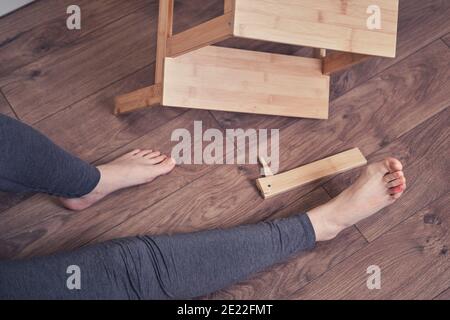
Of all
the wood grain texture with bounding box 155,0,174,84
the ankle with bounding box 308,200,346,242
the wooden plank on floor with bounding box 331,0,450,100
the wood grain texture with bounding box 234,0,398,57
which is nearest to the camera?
the wood grain texture with bounding box 234,0,398,57

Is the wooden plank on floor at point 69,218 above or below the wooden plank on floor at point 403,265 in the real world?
above

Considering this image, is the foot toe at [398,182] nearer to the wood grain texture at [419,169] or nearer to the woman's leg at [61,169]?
the wood grain texture at [419,169]

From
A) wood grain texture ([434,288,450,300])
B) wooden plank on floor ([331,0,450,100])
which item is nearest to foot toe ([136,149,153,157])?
wooden plank on floor ([331,0,450,100])

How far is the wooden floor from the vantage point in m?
1.11

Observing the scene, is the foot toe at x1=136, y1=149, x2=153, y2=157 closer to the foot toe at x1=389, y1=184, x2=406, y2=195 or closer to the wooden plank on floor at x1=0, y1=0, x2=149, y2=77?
the wooden plank on floor at x1=0, y1=0, x2=149, y2=77

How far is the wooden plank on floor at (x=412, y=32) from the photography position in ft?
4.08

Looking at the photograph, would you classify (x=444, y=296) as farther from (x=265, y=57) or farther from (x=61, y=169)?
(x=61, y=169)

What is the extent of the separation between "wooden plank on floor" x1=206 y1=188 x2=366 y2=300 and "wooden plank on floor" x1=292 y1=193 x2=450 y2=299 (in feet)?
0.06

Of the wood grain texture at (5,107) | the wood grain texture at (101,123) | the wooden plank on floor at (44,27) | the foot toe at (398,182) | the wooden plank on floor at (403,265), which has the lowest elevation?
the wooden plank on floor at (403,265)

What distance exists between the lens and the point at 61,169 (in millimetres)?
899

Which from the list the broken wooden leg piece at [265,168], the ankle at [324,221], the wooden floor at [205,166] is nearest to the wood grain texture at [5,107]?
the wooden floor at [205,166]

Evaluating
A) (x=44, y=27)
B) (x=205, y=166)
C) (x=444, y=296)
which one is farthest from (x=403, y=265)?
(x=44, y=27)

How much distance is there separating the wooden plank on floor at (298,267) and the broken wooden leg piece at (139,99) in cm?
37

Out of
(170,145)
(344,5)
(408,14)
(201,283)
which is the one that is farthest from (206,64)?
(408,14)
